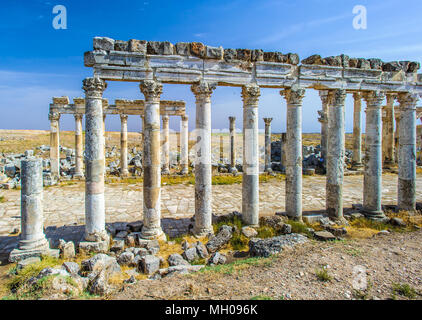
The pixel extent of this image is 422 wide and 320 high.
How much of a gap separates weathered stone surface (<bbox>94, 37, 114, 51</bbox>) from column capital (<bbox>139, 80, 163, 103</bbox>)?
4.16 ft

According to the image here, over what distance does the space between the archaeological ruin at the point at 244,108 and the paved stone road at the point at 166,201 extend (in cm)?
240

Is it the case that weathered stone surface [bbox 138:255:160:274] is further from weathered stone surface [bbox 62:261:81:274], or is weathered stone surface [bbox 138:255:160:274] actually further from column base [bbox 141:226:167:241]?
weathered stone surface [bbox 62:261:81:274]

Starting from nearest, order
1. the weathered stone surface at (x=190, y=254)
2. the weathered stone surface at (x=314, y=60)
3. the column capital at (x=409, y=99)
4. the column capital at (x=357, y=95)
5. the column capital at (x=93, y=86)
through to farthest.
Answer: the weathered stone surface at (x=190, y=254) < the column capital at (x=93, y=86) < the weathered stone surface at (x=314, y=60) < the column capital at (x=409, y=99) < the column capital at (x=357, y=95)

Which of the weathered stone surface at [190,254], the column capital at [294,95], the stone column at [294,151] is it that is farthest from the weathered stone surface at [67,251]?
the column capital at [294,95]

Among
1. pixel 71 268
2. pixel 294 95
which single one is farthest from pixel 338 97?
pixel 71 268

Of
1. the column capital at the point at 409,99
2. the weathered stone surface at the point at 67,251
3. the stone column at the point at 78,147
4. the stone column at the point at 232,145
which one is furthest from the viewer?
the stone column at the point at 232,145

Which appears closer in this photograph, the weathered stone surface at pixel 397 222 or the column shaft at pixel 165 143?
the weathered stone surface at pixel 397 222

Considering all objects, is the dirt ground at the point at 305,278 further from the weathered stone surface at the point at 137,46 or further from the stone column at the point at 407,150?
the weathered stone surface at the point at 137,46

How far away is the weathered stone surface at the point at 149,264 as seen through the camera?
6.34m

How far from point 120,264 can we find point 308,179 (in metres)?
16.3

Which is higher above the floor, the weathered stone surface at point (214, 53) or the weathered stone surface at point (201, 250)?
the weathered stone surface at point (214, 53)

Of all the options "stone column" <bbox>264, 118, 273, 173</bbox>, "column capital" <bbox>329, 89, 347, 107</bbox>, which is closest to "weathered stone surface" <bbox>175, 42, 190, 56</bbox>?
"column capital" <bbox>329, 89, 347, 107</bbox>

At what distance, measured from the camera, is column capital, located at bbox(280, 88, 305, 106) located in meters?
8.80

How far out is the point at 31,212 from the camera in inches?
281
